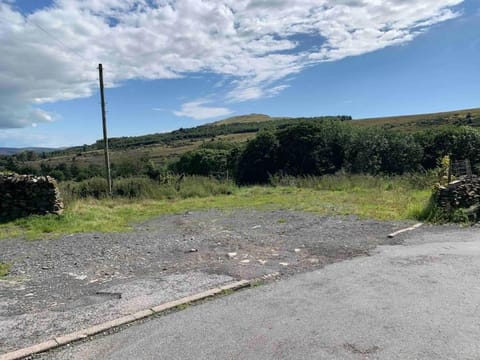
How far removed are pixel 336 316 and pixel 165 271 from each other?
2774mm

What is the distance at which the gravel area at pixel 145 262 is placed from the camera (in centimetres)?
414

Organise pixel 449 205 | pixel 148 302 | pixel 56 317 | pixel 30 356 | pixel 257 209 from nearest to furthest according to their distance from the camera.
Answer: pixel 30 356 → pixel 56 317 → pixel 148 302 → pixel 449 205 → pixel 257 209

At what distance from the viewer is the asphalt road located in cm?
314

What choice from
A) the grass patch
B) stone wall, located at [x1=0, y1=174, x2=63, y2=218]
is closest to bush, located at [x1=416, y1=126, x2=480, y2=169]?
stone wall, located at [x1=0, y1=174, x2=63, y2=218]

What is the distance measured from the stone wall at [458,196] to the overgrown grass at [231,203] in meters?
0.54

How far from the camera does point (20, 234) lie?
9.55m

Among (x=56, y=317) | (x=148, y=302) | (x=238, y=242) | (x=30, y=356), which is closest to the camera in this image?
(x=30, y=356)

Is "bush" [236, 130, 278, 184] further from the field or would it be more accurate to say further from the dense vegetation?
the field

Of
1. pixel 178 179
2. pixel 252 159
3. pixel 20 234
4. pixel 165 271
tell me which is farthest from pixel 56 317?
pixel 252 159

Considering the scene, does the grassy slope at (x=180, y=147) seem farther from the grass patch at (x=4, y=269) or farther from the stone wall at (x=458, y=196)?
the stone wall at (x=458, y=196)

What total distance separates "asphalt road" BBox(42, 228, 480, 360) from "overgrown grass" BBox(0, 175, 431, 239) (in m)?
5.35

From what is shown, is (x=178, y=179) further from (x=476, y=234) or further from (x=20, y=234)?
(x=476, y=234)

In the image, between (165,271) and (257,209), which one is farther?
(257,209)

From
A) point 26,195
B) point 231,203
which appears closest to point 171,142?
point 231,203
